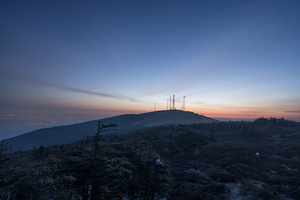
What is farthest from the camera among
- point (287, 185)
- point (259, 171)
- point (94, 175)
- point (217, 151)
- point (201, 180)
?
point (217, 151)

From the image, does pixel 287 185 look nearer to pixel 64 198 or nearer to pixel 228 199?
pixel 228 199

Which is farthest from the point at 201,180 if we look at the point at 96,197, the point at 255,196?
the point at 96,197

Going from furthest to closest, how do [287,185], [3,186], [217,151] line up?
[217,151] < [287,185] < [3,186]

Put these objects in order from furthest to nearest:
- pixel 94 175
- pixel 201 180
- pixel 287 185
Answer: pixel 201 180
pixel 287 185
pixel 94 175

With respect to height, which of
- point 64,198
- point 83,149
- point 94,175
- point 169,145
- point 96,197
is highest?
point 83,149

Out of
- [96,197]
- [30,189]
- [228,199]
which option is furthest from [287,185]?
[30,189]

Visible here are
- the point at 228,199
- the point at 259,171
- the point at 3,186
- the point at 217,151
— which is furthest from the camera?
the point at 217,151

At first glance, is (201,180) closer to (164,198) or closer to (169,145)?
(164,198)

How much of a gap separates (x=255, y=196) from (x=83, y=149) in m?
12.0

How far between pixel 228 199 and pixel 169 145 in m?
16.0

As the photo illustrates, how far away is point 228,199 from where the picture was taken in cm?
927

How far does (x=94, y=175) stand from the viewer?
20.0 ft

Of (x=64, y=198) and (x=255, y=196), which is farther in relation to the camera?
(x=255, y=196)

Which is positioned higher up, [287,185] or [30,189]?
[30,189]
